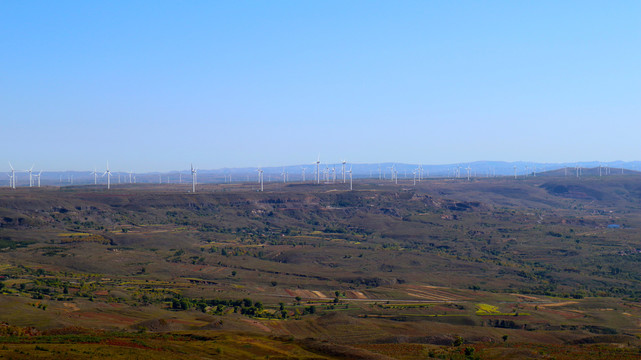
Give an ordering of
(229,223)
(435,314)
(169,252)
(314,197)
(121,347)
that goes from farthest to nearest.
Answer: (314,197) < (229,223) < (169,252) < (435,314) < (121,347)

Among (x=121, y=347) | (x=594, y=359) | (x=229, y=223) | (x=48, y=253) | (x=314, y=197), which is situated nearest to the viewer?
(x=121, y=347)

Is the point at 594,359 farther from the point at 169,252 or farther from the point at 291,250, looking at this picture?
the point at 169,252

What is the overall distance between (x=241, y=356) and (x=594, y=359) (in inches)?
1113

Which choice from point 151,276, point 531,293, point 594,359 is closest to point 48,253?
point 151,276

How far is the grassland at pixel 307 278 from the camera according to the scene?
185ft

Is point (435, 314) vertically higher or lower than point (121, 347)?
lower

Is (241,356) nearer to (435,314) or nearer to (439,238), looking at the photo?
(435,314)

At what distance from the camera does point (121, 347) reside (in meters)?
46.2

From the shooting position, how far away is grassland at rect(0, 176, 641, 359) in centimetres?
5628

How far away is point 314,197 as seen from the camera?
197 metres

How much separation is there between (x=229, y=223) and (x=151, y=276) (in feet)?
220

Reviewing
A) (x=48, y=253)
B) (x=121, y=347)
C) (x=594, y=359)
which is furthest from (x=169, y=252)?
(x=594, y=359)

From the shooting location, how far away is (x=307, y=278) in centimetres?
10631

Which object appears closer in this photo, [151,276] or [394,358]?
[394,358]
